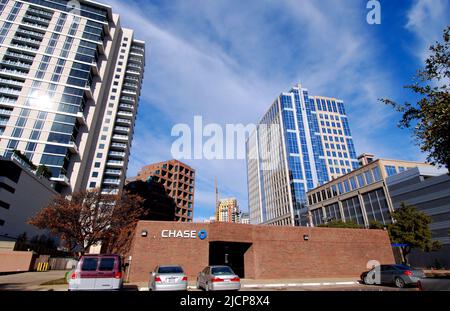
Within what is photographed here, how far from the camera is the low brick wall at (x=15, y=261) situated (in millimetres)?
26672

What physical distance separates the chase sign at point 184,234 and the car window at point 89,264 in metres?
10.7

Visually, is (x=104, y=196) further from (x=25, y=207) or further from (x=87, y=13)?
(x=87, y=13)

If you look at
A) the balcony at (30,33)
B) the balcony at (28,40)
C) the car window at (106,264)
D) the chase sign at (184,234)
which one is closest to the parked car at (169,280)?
the car window at (106,264)

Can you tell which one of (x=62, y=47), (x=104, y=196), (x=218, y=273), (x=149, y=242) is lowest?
(x=218, y=273)

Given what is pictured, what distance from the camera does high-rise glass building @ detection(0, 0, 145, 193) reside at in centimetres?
5653

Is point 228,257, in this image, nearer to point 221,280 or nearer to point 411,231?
point 221,280

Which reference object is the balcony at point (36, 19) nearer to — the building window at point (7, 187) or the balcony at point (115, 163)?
the balcony at point (115, 163)

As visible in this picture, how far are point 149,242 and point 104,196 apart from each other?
12.0 metres

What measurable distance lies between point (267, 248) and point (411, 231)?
2155 centimetres

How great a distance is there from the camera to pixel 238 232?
21891 millimetres

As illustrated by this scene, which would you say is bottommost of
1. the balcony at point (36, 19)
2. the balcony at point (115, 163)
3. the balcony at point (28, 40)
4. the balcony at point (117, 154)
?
the balcony at point (115, 163)

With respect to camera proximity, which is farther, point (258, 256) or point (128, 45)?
point (128, 45)

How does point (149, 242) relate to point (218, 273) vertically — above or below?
above
